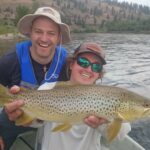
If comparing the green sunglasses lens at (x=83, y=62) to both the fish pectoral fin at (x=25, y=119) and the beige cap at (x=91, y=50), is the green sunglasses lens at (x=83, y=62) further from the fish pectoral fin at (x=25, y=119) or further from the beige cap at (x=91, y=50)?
the fish pectoral fin at (x=25, y=119)

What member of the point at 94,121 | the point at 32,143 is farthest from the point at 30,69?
the point at 94,121

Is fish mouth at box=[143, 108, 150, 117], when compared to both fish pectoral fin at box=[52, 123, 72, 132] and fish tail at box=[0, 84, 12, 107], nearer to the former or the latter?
fish pectoral fin at box=[52, 123, 72, 132]

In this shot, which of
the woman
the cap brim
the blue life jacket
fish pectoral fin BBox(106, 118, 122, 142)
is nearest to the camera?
fish pectoral fin BBox(106, 118, 122, 142)

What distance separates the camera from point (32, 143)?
594cm

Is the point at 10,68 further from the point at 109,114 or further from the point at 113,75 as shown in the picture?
the point at 113,75

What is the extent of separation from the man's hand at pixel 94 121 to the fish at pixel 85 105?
0.13ft

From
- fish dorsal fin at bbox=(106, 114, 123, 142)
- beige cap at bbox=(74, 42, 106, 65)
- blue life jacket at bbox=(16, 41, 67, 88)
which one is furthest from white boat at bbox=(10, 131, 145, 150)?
fish dorsal fin at bbox=(106, 114, 123, 142)

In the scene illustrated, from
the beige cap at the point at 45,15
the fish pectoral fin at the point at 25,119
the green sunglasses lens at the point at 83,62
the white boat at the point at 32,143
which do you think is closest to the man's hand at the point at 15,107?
the fish pectoral fin at the point at 25,119

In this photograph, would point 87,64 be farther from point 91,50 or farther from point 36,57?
point 36,57

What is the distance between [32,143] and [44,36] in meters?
1.72

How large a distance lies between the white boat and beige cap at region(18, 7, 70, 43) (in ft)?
4.80

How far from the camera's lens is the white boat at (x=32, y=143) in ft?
18.6

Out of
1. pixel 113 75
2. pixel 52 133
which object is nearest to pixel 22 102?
pixel 52 133

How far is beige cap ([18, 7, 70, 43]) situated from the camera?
5.29m
